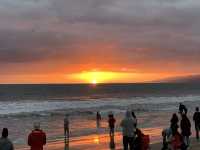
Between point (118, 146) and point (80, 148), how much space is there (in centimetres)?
174

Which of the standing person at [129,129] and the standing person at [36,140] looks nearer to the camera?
the standing person at [36,140]

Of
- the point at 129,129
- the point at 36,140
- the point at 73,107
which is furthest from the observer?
the point at 73,107

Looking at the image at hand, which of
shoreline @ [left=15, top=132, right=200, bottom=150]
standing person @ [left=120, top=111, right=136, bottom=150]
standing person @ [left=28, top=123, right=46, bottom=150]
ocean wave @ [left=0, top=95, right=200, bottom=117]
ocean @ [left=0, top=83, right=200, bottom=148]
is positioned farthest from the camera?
ocean wave @ [left=0, top=95, right=200, bottom=117]

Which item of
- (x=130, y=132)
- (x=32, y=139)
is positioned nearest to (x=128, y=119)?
(x=130, y=132)

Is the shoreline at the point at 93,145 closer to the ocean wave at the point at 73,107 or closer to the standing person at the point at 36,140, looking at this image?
the standing person at the point at 36,140

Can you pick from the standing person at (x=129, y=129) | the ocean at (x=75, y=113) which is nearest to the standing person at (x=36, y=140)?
the standing person at (x=129, y=129)

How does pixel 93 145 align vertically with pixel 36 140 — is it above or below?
below

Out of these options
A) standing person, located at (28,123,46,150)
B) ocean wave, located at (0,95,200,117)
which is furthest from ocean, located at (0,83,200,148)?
standing person, located at (28,123,46,150)

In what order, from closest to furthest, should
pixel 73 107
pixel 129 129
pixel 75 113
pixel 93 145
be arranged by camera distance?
pixel 129 129 → pixel 93 145 → pixel 75 113 → pixel 73 107

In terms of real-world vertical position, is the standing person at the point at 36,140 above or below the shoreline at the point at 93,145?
above

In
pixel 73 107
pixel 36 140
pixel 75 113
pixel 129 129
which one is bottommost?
pixel 75 113

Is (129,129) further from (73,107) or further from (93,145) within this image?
(73,107)

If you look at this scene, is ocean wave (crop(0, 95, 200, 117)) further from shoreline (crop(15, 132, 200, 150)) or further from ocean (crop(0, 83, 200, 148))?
shoreline (crop(15, 132, 200, 150))

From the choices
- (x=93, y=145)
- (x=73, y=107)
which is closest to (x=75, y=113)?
(x=73, y=107)
